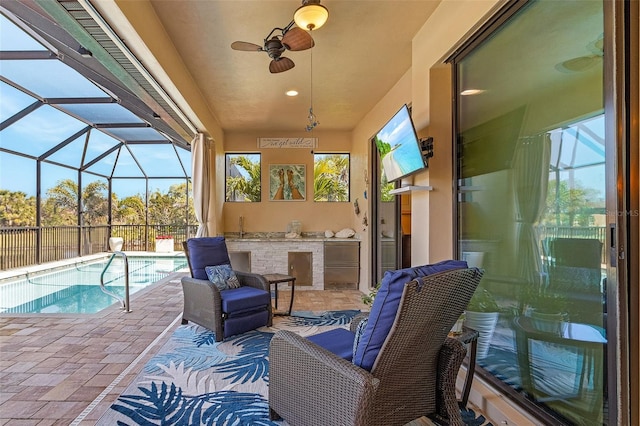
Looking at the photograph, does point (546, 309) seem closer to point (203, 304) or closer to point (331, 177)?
point (203, 304)

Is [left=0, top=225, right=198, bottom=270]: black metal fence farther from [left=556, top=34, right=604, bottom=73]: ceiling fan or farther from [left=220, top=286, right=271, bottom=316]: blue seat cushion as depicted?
[left=556, top=34, right=604, bottom=73]: ceiling fan

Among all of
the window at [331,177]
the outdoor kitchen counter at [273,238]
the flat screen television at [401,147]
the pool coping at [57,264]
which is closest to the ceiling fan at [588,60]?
the flat screen television at [401,147]

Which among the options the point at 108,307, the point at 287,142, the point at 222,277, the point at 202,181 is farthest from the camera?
the point at 287,142

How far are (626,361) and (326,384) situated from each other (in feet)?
4.25

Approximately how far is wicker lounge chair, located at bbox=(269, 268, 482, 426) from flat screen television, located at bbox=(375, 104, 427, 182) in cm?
133

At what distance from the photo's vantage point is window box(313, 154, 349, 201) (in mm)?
6488

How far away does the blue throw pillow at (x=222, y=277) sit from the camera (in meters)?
3.56

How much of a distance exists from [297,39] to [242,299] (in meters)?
2.48

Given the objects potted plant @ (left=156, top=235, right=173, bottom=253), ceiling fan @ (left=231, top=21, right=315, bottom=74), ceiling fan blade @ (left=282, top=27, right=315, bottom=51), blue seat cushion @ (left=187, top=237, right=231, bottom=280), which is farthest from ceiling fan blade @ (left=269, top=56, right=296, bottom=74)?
potted plant @ (left=156, top=235, right=173, bottom=253)

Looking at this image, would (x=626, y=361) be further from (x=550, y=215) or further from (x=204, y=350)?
(x=204, y=350)

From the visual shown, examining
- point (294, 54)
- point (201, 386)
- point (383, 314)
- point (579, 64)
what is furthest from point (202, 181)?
point (579, 64)

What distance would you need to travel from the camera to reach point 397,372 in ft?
4.89

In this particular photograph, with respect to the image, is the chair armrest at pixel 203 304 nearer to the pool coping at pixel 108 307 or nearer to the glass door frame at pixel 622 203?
the pool coping at pixel 108 307

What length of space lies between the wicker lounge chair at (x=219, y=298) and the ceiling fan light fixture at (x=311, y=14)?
8.21ft
